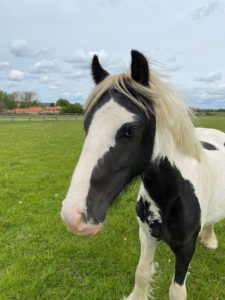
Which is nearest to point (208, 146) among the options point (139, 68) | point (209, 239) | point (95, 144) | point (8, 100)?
point (209, 239)

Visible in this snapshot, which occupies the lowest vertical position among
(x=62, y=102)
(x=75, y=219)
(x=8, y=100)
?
(x=62, y=102)

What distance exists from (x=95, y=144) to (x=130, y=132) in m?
0.21

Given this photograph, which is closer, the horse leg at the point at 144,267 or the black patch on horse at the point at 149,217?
the black patch on horse at the point at 149,217

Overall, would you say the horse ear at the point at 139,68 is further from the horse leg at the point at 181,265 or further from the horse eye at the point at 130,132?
the horse leg at the point at 181,265

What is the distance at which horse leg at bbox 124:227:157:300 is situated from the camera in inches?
119

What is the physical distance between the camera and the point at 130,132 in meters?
1.84

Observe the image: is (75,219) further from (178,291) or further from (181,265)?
(178,291)

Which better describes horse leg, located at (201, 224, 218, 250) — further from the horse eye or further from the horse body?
the horse eye

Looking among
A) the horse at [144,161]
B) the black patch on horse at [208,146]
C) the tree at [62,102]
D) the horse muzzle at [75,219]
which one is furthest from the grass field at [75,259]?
the tree at [62,102]

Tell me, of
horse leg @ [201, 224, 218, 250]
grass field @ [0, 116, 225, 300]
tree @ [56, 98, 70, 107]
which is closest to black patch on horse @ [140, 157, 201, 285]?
grass field @ [0, 116, 225, 300]

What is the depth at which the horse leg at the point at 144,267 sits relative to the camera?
302cm

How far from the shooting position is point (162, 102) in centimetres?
197

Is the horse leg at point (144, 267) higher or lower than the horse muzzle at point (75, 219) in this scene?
Result: lower

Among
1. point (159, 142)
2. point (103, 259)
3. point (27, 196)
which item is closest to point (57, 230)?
point (103, 259)
